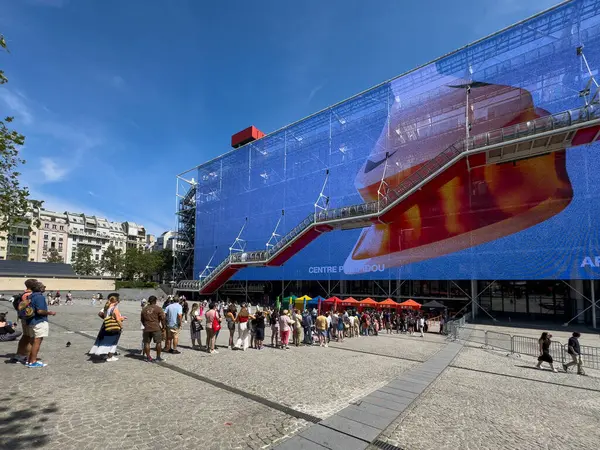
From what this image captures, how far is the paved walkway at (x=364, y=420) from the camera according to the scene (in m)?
4.19

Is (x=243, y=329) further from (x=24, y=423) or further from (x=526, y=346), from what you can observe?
(x=526, y=346)

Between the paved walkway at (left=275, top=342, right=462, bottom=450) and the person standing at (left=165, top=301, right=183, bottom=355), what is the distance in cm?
546

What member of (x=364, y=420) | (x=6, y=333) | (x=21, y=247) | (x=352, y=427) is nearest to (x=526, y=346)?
→ (x=364, y=420)

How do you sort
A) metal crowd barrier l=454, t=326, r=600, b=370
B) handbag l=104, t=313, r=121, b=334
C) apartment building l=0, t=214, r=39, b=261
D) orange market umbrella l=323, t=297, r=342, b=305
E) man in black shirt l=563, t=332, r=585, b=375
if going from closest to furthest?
1. handbag l=104, t=313, r=121, b=334
2. man in black shirt l=563, t=332, r=585, b=375
3. metal crowd barrier l=454, t=326, r=600, b=370
4. orange market umbrella l=323, t=297, r=342, b=305
5. apartment building l=0, t=214, r=39, b=261

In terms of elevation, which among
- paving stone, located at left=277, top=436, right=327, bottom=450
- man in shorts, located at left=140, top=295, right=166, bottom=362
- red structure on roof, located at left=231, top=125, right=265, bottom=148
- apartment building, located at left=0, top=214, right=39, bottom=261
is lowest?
paving stone, located at left=277, top=436, right=327, bottom=450

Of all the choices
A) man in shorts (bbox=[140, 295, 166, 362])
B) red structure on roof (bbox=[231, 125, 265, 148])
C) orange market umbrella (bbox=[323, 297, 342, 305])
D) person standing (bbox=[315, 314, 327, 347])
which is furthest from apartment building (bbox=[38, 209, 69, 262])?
man in shorts (bbox=[140, 295, 166, 362])

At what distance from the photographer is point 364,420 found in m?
5.03

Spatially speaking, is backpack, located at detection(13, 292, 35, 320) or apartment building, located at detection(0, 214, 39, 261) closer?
backpack, located at detection(13, 292, 35, 320)

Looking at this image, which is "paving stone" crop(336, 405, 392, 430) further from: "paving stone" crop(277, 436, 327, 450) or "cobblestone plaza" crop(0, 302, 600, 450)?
"paving stone" crop(277, 436, 327, 450)

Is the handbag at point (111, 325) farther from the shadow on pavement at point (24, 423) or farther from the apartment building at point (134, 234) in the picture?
the apartment building at point (134, 234)

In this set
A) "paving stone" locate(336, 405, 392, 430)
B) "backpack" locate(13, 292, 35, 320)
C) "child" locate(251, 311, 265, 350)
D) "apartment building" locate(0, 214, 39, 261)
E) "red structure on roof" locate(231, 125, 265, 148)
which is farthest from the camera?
"apartment building" locate(0, 214, 39, 261)

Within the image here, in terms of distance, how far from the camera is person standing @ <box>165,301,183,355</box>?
9.06m

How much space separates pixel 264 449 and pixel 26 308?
5856mm

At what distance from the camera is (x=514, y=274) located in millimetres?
21188
